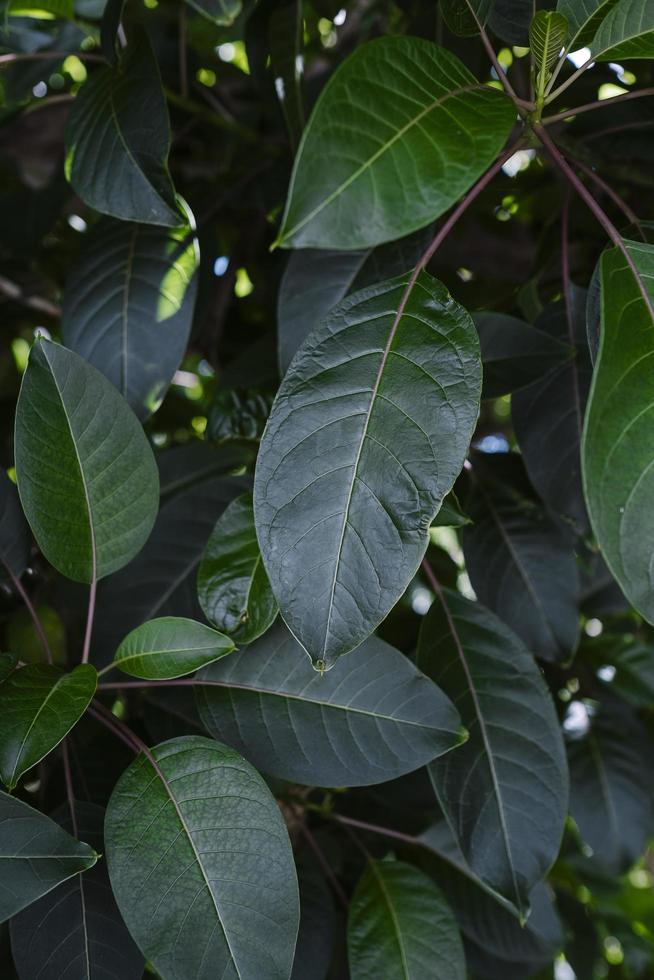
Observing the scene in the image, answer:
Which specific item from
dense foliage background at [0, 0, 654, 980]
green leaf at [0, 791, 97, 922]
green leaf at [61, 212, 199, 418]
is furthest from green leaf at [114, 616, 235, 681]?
green leaf at [61, 212, 199, 418]

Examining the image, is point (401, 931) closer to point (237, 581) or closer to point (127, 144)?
point (237, 581)

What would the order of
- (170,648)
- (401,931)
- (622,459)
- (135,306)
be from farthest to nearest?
(135,306) → (401,931) → (170,648) → (622,459)

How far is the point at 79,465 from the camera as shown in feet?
2.33

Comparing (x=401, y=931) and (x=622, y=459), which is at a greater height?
(x=622, y=459)

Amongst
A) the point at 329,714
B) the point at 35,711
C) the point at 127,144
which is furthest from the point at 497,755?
the point at 127,144

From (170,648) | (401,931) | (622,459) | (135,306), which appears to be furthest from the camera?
(135,306)

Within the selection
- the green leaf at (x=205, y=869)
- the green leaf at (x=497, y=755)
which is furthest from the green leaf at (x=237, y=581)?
the green leaf at (x=497, y=755)

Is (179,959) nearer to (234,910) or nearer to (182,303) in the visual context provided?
(234,910)

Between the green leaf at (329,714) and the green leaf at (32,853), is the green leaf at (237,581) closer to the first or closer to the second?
the green leaf at (329,714)

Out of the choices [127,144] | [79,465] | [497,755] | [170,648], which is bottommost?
[497,755]

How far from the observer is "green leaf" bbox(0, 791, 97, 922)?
1.89ft

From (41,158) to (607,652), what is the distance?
1153mm

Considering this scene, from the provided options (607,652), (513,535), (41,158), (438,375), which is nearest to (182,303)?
(438,375)

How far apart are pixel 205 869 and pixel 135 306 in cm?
56
